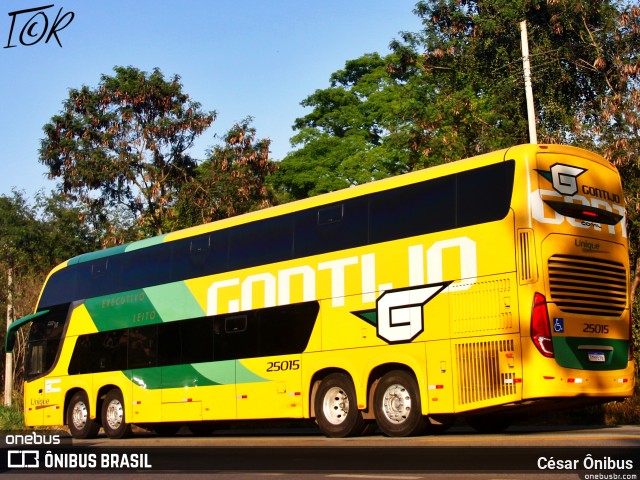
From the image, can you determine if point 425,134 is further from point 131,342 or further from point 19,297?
point 19,297

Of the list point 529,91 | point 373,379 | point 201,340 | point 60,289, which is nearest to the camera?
point 373,379

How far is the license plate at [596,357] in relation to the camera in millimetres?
14633

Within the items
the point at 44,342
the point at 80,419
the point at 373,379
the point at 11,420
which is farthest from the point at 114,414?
the point at 373,379

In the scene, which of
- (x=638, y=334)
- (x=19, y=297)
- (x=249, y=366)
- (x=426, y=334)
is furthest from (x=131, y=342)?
(x=19, y=297)

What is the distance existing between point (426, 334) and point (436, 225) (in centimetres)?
170

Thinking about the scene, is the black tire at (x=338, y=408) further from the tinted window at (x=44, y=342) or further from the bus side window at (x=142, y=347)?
the tinted window at (x=44, y=342)

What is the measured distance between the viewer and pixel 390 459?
1157cm

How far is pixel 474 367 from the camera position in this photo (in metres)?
14.6

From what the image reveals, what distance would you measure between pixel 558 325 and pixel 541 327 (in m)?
0.32

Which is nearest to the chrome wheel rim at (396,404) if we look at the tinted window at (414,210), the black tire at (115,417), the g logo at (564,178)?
the tinted window at (414,210)

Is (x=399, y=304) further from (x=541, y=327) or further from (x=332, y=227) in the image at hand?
(x=541, y=327)

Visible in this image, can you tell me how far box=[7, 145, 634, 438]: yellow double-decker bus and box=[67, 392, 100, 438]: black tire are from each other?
1.51 m

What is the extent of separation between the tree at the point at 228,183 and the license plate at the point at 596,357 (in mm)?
22582

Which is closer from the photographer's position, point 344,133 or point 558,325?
point 558,325
